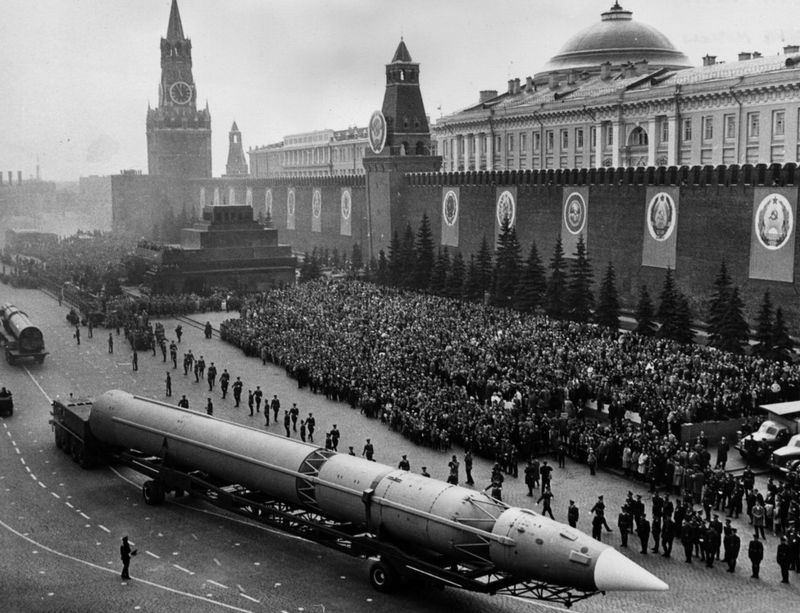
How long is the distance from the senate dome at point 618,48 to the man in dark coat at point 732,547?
57.5m

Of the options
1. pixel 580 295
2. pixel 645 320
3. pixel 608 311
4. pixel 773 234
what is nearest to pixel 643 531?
pixel 645 320

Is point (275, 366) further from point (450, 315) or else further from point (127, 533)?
point (127, 533)

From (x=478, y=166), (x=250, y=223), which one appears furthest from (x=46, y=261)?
(x=478, y=166)

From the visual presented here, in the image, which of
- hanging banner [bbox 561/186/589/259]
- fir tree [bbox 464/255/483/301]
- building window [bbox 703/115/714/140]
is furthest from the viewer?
building window [bbox 703/115/714/140]

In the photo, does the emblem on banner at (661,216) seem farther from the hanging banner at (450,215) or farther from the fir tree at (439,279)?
the hanging banner at (450,215)

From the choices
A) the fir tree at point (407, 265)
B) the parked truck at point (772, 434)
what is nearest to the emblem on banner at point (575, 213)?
the fir tree at point (407, 265)

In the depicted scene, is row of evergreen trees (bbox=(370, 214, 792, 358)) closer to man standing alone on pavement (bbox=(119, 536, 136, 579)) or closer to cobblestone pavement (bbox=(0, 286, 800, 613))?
cobblestone pavement (bbox=(0, 286, 800, 613))

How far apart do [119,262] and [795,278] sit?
4321 centimetres

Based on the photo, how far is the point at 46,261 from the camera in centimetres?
6619

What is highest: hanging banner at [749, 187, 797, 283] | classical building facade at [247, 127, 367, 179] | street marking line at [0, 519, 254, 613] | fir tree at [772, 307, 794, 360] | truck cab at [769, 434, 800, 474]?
classical building facade at [247, 127, 367, 179]

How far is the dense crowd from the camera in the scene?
22.5 metres

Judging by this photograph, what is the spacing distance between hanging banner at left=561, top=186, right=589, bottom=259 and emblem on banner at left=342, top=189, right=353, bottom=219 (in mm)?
23786

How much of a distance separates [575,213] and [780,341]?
1561cm

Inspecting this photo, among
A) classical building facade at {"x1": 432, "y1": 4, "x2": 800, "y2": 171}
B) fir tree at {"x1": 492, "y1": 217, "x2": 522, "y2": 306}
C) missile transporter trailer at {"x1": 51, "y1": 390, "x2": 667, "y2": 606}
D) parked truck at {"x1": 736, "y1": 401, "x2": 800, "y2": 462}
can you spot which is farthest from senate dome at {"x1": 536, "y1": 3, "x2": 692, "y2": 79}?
missile transporter trailer at {"x1": 51, "y1": 390, "x2": 667, "y2": 606}
